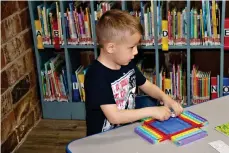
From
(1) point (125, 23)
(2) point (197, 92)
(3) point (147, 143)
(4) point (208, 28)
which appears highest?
(1) point (125, 23)

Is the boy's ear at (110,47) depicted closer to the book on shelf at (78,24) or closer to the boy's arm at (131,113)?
the boy's arm at (131,113)

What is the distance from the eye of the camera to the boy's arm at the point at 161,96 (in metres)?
1.92

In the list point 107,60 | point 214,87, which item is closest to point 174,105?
point 107,60

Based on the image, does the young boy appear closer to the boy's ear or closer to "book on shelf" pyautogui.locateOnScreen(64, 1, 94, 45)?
the boy's ear

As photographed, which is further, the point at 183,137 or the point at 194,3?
the point at 194,3

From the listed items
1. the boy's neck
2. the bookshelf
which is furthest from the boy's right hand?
the bookshelf

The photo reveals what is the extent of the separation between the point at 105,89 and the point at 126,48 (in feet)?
0.70

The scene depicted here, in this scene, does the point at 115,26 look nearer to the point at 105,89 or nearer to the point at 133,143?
the point at 105,89

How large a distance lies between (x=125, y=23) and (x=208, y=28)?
1.29m

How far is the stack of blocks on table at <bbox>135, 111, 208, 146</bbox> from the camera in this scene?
5.56 ft

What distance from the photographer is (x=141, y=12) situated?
123 inches

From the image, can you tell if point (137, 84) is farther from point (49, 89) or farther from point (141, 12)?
point (49, 89)

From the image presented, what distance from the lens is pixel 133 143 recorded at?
171 centimetres

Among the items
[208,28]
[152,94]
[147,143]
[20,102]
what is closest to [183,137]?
[147,143]
